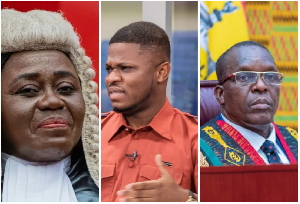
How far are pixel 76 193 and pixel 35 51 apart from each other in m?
0.92

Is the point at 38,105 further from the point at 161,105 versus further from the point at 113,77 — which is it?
the point at 161,105

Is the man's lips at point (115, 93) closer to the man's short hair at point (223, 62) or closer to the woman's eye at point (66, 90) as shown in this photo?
the woman's eye at point (66, 90)

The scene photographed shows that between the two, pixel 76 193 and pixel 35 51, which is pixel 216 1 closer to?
pixel 35 51

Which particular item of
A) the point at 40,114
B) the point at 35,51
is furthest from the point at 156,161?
the point at 35,51

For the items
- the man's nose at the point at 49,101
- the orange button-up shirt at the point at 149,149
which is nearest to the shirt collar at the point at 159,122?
the orange button-up shirt at the point at 149,149

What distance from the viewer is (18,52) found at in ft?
9.95

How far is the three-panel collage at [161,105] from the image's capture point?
310 cm

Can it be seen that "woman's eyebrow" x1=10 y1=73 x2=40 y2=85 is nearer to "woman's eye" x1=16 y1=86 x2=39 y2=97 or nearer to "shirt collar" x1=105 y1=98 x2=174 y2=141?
"woman's eye" x1=16 y1=86 x2=39 y2=97

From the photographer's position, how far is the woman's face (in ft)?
9.86

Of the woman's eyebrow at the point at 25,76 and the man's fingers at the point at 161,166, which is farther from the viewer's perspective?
the man's fingers at the point at 161,166

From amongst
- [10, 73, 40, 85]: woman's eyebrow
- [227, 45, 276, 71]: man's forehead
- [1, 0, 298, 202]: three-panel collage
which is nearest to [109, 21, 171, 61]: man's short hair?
[1, 0, 298, 202]: three-panel collage

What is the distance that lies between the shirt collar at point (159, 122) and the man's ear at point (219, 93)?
1.01 ft

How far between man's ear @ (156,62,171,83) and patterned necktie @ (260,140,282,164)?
2.55 feet

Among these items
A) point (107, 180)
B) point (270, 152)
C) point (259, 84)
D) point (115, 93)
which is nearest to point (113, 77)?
point (115, 93)
